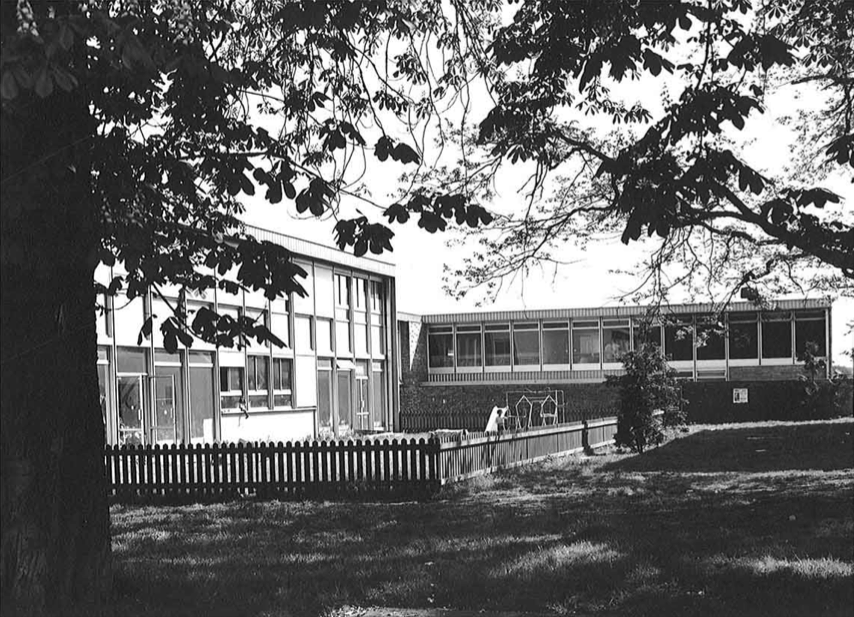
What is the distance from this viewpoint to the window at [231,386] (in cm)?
2891

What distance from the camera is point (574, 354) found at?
2087 inches

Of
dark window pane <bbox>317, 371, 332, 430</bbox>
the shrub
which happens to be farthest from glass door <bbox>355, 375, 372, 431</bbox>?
the shrub

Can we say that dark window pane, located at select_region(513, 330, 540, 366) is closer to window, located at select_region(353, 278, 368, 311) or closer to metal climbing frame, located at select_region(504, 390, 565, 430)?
metal climbing frame, located at select_region(504, 390, 565, 430)

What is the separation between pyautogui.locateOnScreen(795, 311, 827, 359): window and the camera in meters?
47.9

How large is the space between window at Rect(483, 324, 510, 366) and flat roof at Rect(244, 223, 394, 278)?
1538 cm

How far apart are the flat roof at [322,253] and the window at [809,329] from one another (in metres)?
20.9

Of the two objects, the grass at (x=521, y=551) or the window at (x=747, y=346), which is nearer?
the grass at (x=521, y=551)

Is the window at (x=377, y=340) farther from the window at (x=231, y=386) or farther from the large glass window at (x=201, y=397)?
the large glass window at (x=201, y=397)

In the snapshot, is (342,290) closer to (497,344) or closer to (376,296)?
(376,296)

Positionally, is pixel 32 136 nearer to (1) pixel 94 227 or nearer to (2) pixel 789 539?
(1) pixel 94 227

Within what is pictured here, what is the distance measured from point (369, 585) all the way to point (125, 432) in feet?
56.7

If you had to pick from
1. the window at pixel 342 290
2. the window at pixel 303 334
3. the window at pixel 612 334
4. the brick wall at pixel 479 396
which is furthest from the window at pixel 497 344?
the window at pixel 303 334

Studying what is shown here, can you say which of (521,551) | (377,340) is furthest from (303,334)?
(521,551)

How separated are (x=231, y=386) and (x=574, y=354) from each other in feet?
88.8
